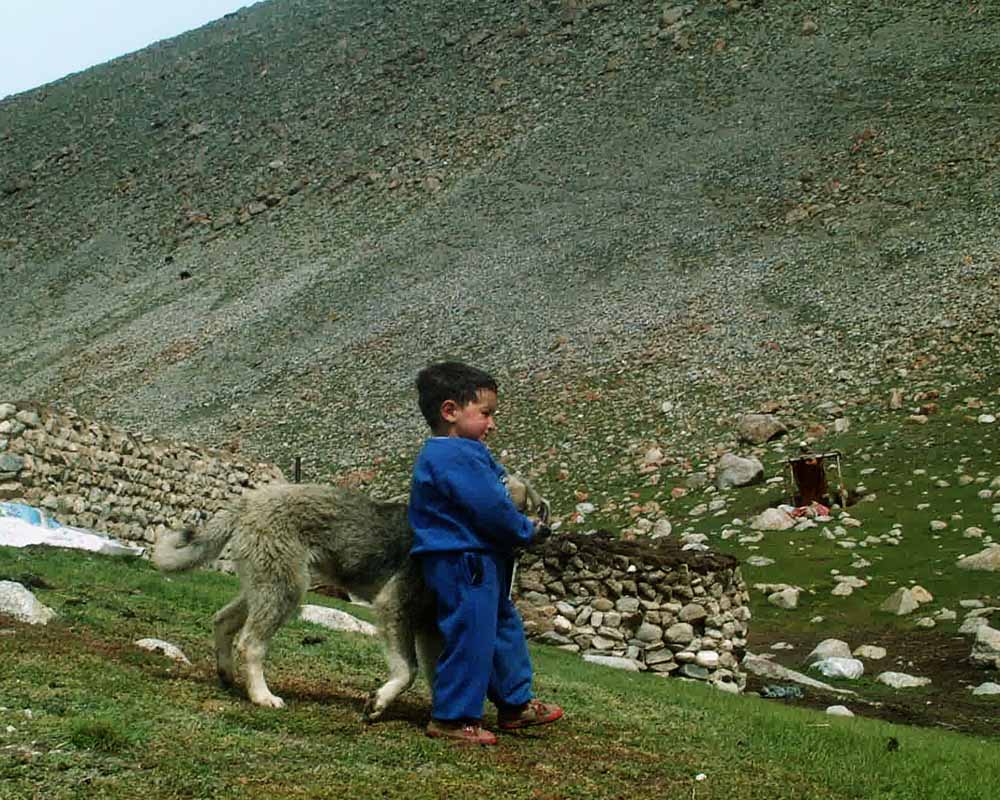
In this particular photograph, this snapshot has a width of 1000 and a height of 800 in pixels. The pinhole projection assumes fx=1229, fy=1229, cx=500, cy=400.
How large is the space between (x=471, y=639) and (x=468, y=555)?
0.46m

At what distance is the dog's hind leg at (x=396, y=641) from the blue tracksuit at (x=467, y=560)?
20cm

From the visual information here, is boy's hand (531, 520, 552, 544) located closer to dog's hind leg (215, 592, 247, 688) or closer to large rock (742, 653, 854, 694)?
dog's hind leg (215, 592, 247, 688)

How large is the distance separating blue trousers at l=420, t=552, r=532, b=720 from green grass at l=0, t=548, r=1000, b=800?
0.27m

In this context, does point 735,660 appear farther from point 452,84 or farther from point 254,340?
point 452,84

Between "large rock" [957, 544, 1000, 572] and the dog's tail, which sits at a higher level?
the dog's tail

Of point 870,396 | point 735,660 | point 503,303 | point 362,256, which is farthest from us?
point 362,256

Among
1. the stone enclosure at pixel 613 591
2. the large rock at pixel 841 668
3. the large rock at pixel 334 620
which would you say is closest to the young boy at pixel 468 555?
the large rock at pixel 334 620

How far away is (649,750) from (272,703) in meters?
2.13

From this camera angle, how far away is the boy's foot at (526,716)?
712 centimetres

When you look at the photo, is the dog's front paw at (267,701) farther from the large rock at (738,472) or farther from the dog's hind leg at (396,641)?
the large rock at (738,472)

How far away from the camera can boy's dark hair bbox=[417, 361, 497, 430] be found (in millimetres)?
7188

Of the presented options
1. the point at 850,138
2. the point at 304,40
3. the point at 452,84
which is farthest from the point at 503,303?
the point at 304,40

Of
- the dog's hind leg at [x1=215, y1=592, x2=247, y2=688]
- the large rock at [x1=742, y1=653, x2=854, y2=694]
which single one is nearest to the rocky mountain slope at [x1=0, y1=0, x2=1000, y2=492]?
the large rock at [x1=742, y1=653, x2=854, y2=694]

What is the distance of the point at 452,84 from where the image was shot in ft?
237
